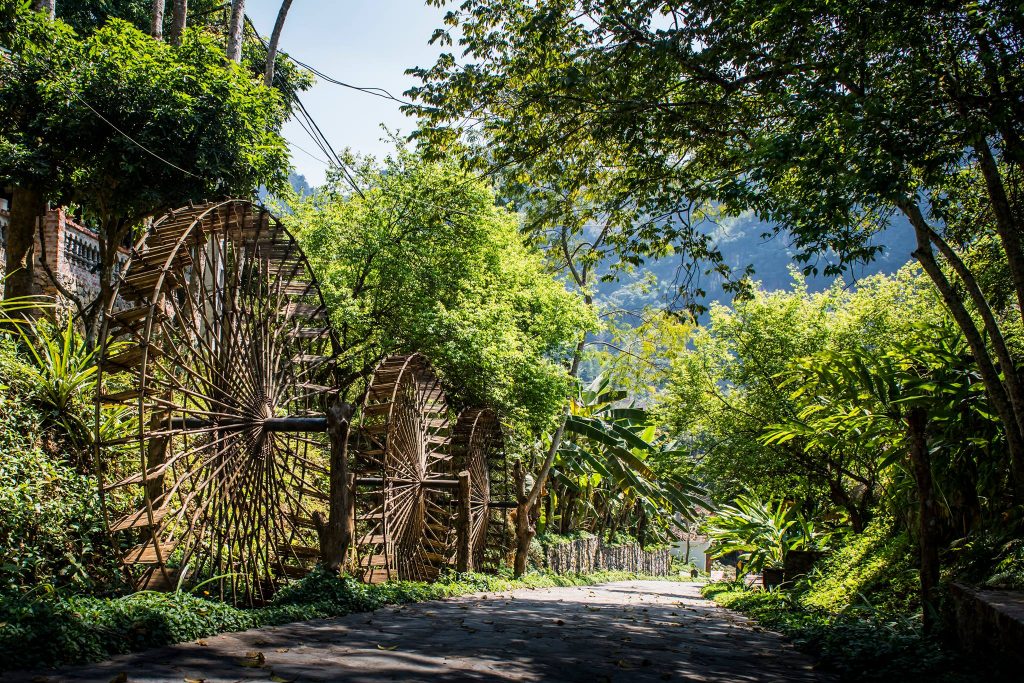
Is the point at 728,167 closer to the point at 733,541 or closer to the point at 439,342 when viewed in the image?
the point at 439,342

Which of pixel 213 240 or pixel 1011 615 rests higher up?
pixel 213 240

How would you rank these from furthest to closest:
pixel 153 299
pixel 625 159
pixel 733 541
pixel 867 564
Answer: pixel 733 541, pixel 867 564, pixel 625 159, pixel 153 299

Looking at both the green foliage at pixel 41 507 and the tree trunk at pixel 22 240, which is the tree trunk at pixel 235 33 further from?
the green foliage at pixel 41 507

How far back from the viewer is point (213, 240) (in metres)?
9.93

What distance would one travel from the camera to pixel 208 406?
387 inches

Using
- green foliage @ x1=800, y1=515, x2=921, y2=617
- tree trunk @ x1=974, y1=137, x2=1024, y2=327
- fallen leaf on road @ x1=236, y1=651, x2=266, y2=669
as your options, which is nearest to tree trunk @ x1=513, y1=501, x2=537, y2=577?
green foliage @ x1=800, y1=515, x2=921, y2=617

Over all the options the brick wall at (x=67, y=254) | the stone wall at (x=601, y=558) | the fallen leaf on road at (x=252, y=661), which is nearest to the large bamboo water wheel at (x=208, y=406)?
the fallen leaf on road at (x=252, y=661)

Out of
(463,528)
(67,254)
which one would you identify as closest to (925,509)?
(463,528)

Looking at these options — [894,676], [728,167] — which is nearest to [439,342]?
[728,167]

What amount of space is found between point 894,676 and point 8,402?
29.5 feet

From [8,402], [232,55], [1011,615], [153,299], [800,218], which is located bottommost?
[1011,615]

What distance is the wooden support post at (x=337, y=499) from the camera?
31.3 ft

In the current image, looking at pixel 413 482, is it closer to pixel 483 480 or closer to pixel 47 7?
pixel 483 480

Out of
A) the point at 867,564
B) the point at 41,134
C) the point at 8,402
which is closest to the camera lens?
the point at 8,402
